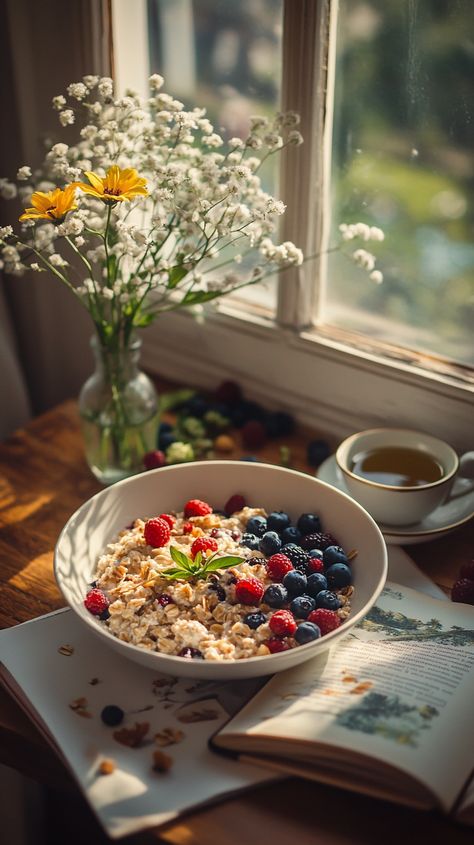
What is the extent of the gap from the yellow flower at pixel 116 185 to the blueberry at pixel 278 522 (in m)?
0.48

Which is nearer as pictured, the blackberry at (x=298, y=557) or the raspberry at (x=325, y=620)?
the raspberry at (x=325, y=620)

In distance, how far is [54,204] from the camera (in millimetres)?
1097

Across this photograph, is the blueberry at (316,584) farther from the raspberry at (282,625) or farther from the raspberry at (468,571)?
the raspberry at (468,571)

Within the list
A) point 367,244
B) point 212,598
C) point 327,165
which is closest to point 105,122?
point 327,165

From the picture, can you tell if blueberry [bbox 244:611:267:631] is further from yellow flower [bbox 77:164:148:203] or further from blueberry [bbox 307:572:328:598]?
yellow flower [bbox 77:164:148:203]

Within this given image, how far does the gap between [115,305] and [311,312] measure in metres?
0.41

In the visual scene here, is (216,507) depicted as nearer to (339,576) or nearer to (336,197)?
(339,576)

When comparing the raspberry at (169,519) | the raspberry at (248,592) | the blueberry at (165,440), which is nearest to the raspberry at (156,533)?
the raspberry at (169,519)

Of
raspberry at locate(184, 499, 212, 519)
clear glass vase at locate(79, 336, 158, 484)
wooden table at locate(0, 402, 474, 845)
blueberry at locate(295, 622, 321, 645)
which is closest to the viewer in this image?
wooden table at locate(0, 402, 474, 845)

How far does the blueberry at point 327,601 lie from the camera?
3.57ft

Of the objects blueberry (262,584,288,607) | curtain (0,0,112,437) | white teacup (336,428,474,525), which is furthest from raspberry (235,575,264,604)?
curtain (0,0,112,437)

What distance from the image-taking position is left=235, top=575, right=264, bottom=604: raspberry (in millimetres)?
1074

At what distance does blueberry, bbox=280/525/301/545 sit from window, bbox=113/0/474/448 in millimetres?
381

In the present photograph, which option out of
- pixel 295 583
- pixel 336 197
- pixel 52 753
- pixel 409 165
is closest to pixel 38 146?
pixel 336 197
